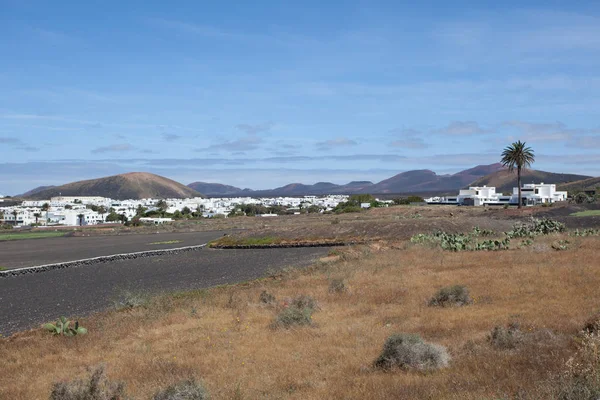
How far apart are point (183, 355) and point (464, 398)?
734 cm

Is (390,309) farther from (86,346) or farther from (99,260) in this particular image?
(99,260)

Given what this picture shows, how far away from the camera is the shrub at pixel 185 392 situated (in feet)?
29.7

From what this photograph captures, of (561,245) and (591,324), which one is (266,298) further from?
(561,245)

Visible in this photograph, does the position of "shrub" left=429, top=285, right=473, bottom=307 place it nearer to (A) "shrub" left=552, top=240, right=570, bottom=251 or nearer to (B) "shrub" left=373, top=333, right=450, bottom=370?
(B) "shrub" left=373, top=333, right=450, bottom=370

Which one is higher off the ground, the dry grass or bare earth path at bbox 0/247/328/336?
the dry grass

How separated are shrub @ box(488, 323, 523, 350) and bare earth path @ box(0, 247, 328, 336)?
16.9m

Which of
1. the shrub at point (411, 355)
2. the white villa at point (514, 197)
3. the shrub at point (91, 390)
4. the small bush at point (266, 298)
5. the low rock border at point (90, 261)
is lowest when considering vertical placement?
the low rock border at point (90, 261)

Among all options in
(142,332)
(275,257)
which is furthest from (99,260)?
(142,332)

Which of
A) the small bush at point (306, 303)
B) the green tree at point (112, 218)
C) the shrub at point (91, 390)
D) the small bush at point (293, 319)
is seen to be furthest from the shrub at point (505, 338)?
the green tree at point (112, 218)

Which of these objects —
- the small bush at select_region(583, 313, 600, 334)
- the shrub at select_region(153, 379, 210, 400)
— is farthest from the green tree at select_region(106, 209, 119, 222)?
the small bush at select_region(583, 313, 600, 334)

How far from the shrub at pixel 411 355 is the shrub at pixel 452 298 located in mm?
6240

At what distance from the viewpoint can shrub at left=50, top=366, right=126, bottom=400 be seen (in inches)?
374

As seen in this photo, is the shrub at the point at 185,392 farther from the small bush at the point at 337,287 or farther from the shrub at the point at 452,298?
the small bush at the point at 337,287

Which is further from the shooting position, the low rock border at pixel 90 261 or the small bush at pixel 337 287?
the low rock border at pixel 90 261
